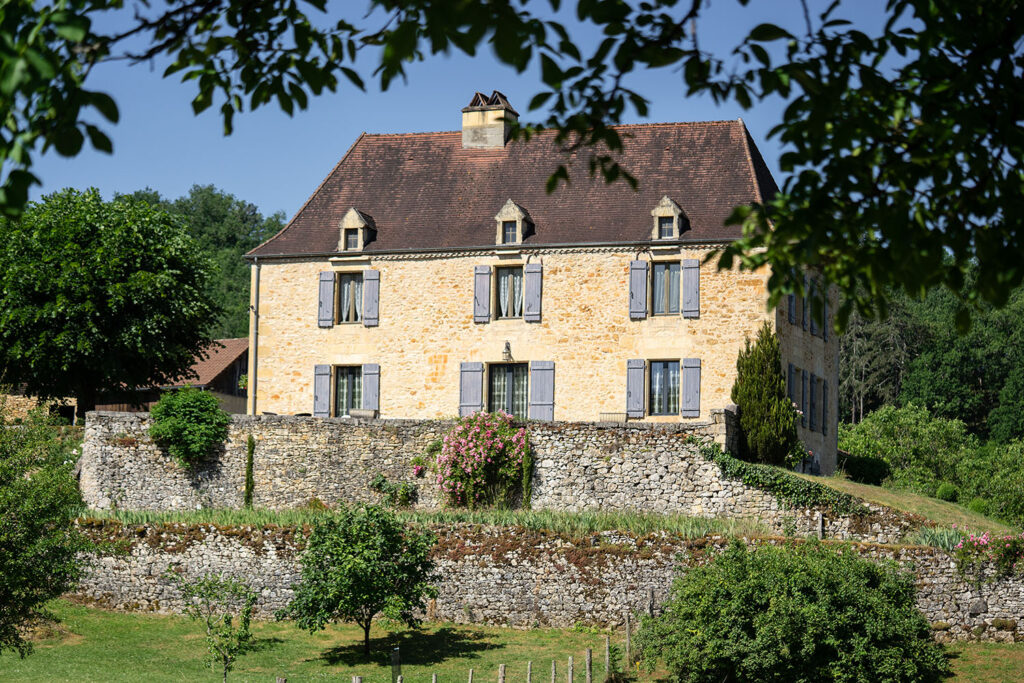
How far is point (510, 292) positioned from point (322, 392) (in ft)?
15.8

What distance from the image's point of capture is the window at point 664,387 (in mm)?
26578

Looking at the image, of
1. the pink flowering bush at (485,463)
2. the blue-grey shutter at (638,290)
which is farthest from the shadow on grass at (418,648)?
the blue-grey shutter at (638,290)

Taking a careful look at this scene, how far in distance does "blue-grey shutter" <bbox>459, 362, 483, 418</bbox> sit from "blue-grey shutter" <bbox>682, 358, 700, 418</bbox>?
441 cm

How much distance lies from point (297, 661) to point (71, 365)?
13.0 meters

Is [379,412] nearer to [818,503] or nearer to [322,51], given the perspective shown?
[818,503]

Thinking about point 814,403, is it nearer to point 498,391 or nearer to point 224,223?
point 498,391

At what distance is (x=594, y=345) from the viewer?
27000 mm

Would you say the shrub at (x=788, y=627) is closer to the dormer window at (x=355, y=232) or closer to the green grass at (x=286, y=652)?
the green grass at (x=286, y=652)

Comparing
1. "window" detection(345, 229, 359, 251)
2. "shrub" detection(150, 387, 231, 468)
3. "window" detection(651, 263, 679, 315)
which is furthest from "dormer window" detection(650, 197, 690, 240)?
"shrub" detection(150, 387, 231, 468)

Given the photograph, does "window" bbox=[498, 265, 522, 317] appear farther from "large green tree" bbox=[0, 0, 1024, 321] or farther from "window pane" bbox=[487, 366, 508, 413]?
"large green tree" bbox=[0, 0, 1024, 321]

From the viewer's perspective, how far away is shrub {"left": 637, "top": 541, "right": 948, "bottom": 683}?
1786 cm

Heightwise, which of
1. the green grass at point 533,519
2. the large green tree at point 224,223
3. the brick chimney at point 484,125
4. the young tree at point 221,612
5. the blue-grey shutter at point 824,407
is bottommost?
the young tree at point 221,612

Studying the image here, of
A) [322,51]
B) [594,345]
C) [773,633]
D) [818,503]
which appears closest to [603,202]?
[594,345]

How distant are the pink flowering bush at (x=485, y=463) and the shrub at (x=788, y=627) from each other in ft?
20.0
